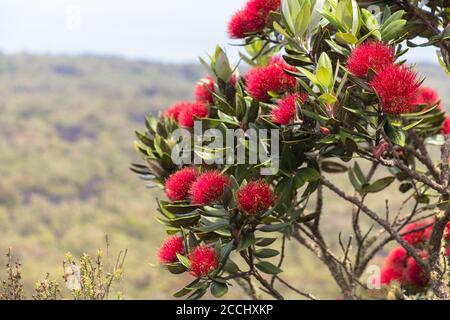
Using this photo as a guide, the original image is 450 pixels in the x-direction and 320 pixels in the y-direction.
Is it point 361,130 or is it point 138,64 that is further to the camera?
point 138,64

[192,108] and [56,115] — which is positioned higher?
[56,115]

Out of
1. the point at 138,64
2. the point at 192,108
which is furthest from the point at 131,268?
the point at 138,64

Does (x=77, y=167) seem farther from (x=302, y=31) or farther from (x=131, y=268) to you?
(x=302, y=31)

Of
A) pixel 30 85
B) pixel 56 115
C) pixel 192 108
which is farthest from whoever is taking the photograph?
pixel 30 85

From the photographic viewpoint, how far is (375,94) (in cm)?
167

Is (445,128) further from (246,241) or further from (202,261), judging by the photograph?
(202,261)

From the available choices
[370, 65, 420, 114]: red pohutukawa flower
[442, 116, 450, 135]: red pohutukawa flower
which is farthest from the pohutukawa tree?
[442, 116, 450, 135]: red pohutukawa flower

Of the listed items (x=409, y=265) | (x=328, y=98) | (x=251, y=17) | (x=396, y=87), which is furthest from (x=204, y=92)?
(x=409, y=265)

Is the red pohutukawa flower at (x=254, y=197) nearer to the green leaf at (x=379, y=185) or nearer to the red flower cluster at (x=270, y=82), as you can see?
the red flower cluster at (x=270, y=82)

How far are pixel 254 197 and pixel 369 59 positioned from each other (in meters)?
0.54

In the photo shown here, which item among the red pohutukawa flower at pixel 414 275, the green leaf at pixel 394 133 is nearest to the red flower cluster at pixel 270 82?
the green leaf at pixel 394 133

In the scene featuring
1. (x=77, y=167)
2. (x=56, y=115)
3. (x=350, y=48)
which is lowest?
(x=350, y=48)

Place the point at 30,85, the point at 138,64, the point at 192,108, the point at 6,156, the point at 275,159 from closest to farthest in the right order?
the point at 275,159
the point at 192,108
the point at 6,156
the point at 30,85
the point at 138,64
